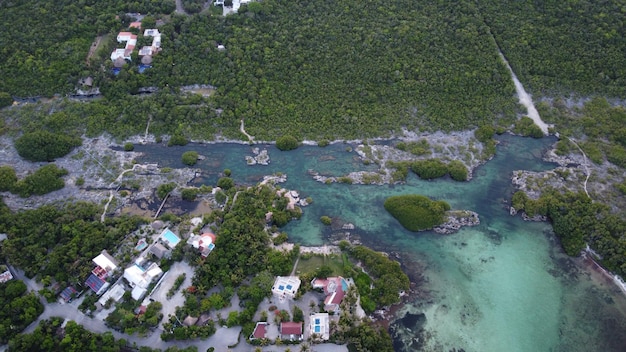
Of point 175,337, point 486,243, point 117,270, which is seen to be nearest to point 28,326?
point 117,270

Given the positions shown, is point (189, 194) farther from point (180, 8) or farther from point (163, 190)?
point (180, 8)

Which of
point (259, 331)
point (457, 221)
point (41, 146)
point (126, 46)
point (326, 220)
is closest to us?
point (259, 331)

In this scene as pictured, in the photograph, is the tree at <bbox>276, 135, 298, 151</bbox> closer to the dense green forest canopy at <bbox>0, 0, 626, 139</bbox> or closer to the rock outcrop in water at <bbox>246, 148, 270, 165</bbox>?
the dense green forest canopy at <bbox>0, 0, 626, 139</bbox>

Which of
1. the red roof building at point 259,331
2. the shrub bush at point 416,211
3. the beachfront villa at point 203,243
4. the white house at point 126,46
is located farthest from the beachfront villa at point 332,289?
the white house at point 126,46

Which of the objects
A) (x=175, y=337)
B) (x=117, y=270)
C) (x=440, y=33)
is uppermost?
(x=440, y=33)

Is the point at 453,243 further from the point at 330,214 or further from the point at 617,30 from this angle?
the point at 617,30

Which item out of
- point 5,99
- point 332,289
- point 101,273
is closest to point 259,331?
point 332,289

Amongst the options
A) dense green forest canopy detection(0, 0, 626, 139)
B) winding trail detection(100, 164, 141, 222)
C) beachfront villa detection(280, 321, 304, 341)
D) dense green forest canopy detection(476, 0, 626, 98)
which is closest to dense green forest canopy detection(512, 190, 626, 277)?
dense green forest canopy detection(0, 0, 626, 139)

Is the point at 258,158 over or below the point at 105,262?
over
